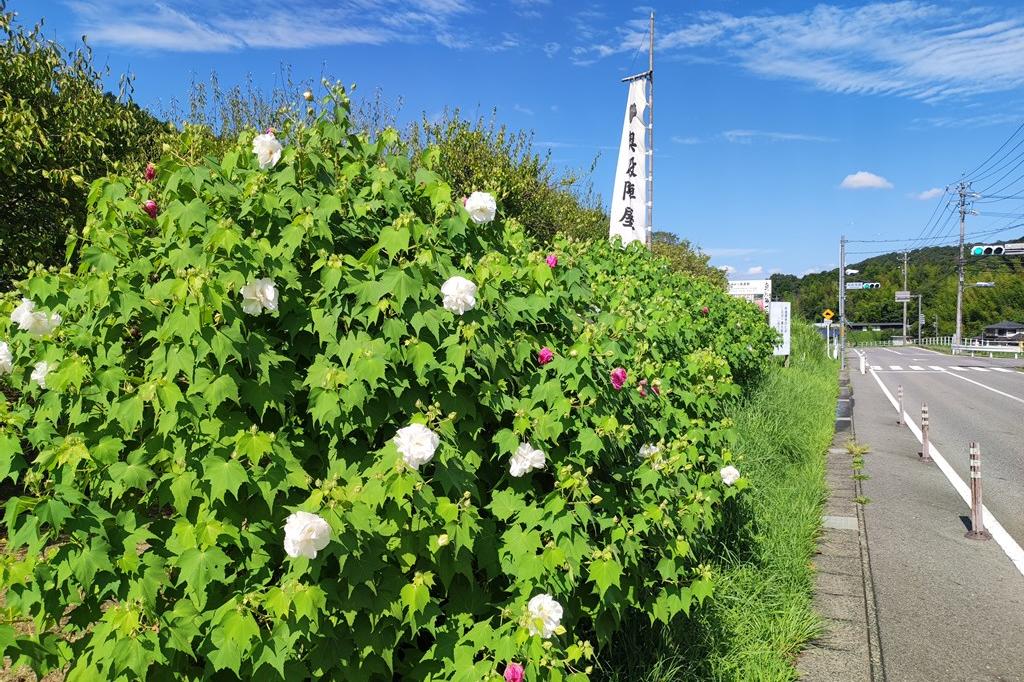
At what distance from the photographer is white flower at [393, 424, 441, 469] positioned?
2049 millimetres

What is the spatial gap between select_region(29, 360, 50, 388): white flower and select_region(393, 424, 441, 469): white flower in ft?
4.36

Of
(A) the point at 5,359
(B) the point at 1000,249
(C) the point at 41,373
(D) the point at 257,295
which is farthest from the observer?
(B) the point at 1000,249

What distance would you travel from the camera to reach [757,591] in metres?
4.45

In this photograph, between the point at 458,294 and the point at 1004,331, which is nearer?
the point at 458,294

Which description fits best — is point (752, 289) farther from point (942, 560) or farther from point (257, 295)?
point (257, 295)

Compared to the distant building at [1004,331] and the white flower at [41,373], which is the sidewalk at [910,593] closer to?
the white flower at [41,373]

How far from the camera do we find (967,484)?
8.69 m

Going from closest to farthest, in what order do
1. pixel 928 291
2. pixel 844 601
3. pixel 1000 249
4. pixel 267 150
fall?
pixel 267 150 → pixel 844 601 → pixel 1000 249 → pixel 928 291

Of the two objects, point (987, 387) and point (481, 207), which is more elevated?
point (481, 207)

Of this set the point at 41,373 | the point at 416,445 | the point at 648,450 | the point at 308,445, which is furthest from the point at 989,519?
the point at 41,373

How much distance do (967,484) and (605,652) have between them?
294 inches

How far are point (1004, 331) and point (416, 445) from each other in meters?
108

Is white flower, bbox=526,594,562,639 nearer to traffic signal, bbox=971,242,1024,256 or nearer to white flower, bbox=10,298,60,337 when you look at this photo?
white flower, bbox=10,298,60,337

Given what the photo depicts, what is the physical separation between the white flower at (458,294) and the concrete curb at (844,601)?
3.04 metres
